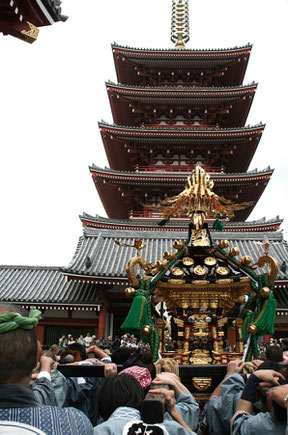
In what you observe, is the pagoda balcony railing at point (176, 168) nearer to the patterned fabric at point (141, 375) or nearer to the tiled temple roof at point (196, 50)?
the tiled temple roof at point (196, 50)

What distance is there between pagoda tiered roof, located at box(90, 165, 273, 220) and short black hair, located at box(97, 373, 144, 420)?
15.9m

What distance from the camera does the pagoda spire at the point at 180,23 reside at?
2414 cm

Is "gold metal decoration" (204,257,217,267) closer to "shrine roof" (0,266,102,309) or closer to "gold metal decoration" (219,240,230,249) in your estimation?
"gold metal decoration" (219,240,230,249)

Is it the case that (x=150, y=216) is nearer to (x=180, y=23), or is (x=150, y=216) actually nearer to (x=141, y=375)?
(x=180, y=23)

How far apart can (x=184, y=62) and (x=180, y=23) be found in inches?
232

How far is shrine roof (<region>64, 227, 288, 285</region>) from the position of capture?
12.6 meters

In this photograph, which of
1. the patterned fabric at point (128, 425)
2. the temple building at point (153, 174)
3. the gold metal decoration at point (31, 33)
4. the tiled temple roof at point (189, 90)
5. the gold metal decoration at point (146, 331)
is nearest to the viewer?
the patterned fabric at point (128, 425)

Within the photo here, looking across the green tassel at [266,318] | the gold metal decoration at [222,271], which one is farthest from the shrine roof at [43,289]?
the green tassel at [266,318]

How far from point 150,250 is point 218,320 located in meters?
10.1

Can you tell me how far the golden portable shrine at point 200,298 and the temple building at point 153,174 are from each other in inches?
297

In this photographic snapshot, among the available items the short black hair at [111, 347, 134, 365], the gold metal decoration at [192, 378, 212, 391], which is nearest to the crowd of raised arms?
the short black hair at [111, 347, 134, 365]

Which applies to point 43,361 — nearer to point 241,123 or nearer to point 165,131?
point 165,131

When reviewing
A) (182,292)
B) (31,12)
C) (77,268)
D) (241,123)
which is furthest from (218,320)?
(241,123)

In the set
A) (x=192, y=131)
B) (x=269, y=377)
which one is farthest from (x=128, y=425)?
(x=192, y=131)
